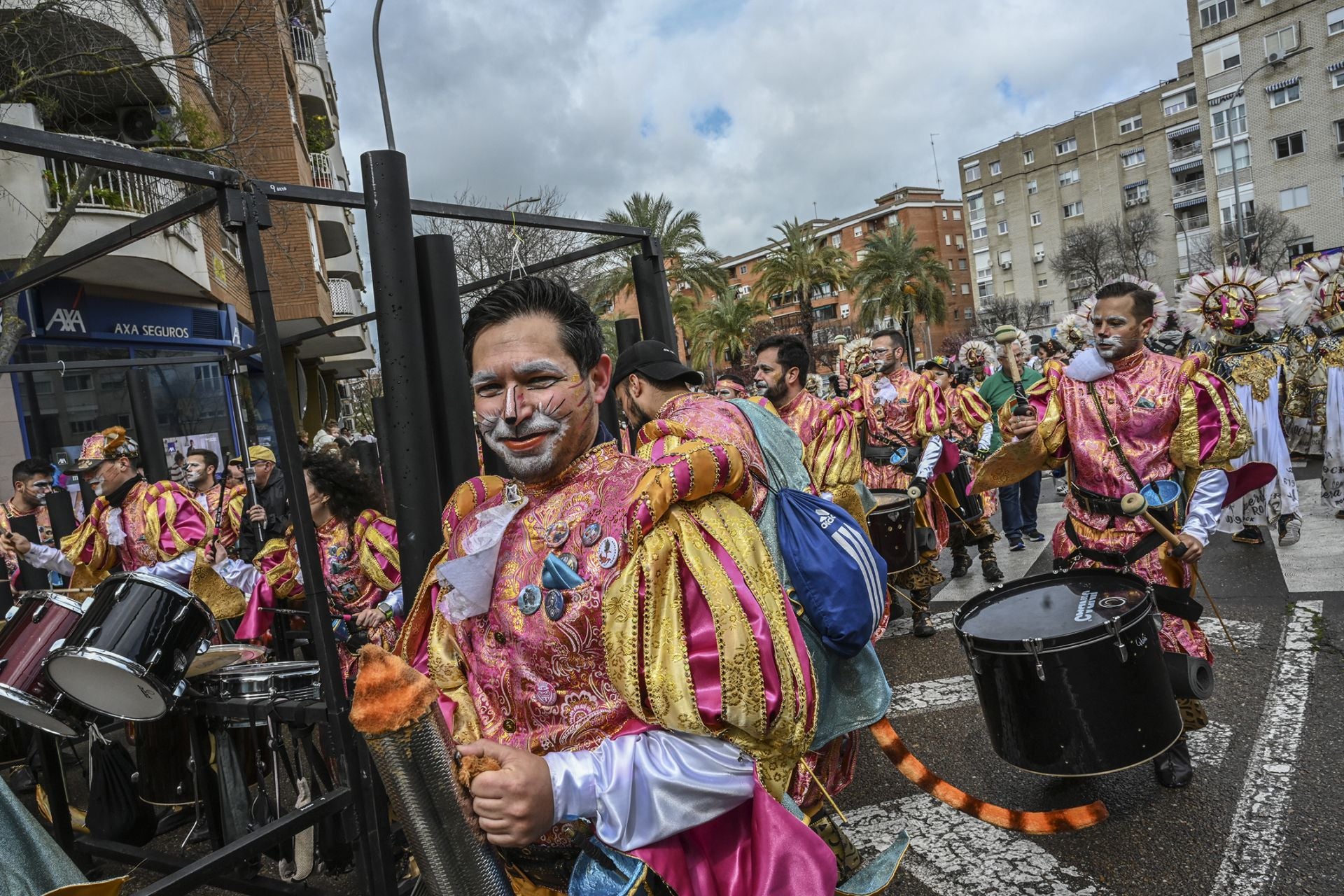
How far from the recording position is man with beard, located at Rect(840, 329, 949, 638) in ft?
24.9

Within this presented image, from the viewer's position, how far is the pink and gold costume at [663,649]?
1.42m

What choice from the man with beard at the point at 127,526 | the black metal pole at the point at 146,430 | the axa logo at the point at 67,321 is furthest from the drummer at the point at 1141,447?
the axa logo at the point at 67,321

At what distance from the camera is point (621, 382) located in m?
4.26

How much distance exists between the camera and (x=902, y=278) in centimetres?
4991

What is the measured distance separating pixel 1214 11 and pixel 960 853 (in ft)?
212

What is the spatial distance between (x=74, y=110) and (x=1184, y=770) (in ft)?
55.4

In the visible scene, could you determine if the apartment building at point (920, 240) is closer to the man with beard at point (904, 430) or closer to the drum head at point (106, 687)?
the man with beard at point (904, 430)

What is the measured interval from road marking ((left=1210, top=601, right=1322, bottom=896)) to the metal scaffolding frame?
9.77 ft

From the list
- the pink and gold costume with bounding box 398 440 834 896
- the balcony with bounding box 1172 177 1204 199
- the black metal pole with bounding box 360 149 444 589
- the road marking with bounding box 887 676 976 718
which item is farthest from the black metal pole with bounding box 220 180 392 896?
the balcony with bounding box 1172 177 1204 199

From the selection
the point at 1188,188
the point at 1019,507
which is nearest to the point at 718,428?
the point at 1019,507

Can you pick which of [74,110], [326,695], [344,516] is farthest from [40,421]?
[326,695]

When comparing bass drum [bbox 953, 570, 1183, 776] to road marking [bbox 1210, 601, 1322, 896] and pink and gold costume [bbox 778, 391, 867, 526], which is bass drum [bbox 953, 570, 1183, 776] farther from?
pink and gold costume [bbox 778, 391, 867, 526]

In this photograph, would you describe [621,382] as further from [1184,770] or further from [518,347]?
[1184,770]

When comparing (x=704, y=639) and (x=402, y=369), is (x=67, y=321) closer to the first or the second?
(x=402, y=369)
